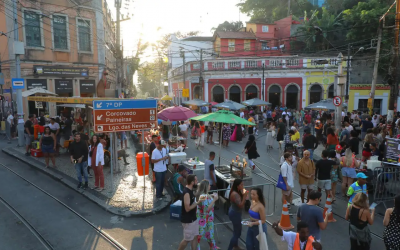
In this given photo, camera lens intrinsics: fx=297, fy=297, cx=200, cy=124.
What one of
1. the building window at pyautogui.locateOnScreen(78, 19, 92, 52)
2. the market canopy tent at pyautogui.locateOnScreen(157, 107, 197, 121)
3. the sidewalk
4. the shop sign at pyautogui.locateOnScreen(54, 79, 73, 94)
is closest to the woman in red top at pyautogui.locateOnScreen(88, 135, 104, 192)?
the sidewalk

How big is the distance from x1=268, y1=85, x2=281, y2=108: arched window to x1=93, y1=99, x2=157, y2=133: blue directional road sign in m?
26.1

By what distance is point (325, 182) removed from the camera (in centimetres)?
807

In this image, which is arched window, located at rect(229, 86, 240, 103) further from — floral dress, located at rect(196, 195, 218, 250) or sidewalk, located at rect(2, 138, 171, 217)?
floral dress, located at rect(196, 195, 218, 250)

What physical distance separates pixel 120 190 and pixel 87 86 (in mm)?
16443

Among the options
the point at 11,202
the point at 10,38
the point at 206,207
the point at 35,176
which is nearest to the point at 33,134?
the point at 35,176

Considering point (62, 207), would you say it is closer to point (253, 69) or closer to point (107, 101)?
point (107, 101)

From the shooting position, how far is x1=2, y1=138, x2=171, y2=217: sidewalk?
26.4 ft

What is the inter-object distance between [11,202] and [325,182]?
874cm

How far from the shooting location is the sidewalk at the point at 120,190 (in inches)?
317

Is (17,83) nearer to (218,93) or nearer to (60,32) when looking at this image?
(60,32)

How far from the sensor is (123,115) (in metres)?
8.95

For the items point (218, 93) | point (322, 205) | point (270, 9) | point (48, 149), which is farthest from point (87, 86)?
point (270, 9)

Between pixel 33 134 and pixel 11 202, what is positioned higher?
pixel 33 134

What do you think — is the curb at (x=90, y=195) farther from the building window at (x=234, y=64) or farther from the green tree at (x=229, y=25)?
the green tree at (x=229, y=25)
